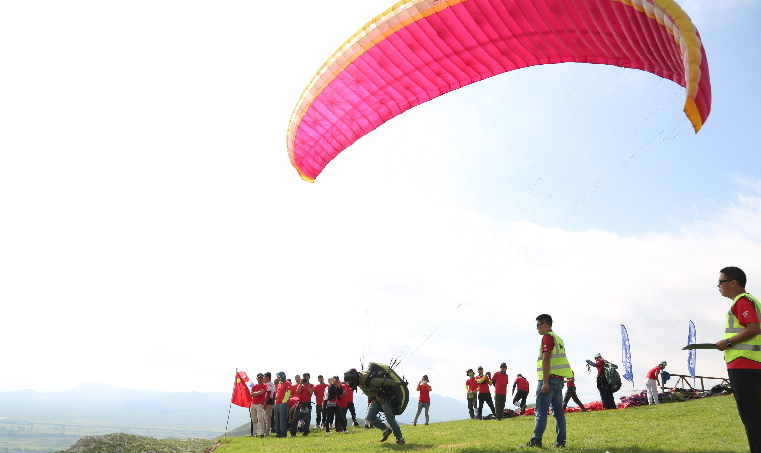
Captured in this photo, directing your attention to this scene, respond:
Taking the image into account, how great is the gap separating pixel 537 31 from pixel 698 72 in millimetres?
3409

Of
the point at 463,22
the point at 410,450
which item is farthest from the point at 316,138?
the point at 410,450

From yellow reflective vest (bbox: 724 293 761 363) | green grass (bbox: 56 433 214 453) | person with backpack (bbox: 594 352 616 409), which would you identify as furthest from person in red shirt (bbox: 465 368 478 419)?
yellow reflective vest (bbox: 724 293 761 363)

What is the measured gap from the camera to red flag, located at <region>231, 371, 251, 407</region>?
1798cm

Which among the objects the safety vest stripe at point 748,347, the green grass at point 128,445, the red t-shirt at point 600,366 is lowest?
the green grass at point 128,445

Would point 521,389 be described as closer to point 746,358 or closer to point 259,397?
point 259,397

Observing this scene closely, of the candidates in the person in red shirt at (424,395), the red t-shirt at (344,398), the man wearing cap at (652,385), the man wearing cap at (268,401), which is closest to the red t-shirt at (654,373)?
the man wearing cap at (652,385)

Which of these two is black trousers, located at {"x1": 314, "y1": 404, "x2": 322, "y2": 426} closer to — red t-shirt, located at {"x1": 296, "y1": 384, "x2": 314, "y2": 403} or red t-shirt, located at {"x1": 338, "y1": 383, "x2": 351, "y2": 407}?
red t-shirt, located at {"x1": 338, "y1": 383, "x2": 351, "y2": 407}

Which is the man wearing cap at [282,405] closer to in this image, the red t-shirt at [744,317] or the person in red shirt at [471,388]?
the person in red shirt at [471,388]

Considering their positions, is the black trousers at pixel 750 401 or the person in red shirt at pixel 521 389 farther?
the person in red shirt at pixel 521 389

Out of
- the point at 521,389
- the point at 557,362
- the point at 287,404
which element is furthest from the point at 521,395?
the point at 557,362

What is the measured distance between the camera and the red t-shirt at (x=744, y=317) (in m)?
4.85

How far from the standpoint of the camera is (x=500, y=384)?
1711 cm

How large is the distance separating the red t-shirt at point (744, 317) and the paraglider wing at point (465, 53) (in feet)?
12.8

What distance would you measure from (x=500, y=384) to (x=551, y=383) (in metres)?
9.99
